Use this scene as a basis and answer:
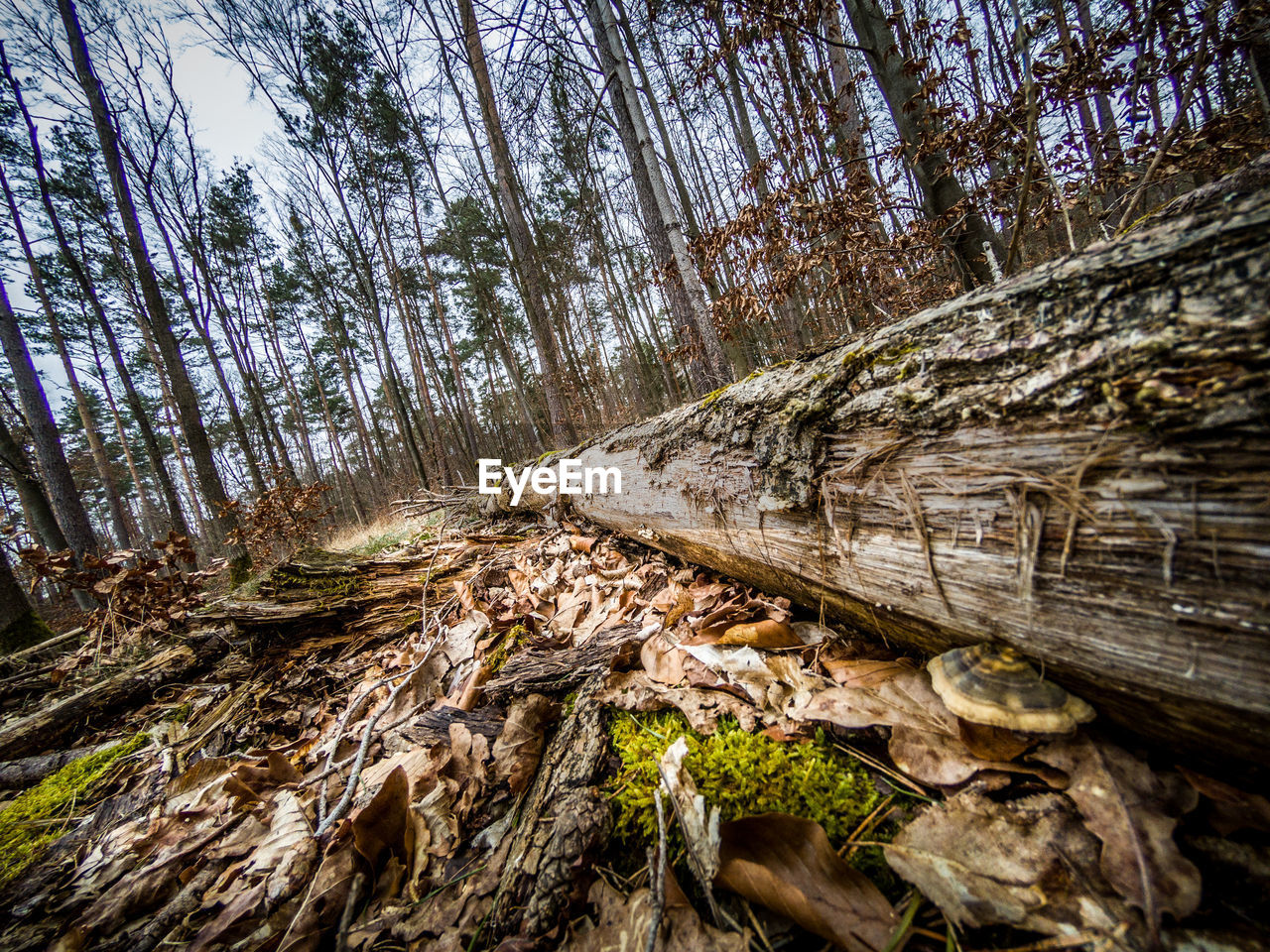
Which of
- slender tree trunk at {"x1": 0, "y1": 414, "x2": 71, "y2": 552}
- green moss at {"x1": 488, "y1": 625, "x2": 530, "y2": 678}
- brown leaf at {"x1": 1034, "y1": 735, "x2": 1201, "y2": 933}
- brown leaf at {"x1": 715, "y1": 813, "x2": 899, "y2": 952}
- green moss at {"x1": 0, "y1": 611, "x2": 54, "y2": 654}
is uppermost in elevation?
slender tree trunk at {"x1": 0, "y1": 414, "x2": 71, "y2": 552}

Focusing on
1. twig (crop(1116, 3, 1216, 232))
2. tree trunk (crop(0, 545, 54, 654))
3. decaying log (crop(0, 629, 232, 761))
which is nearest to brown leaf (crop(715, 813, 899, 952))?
twig (crop(1116, 3, 1216, 232))

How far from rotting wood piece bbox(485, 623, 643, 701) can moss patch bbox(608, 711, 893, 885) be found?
1.09 ft

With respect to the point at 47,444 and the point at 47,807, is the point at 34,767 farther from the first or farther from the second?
the point at 47,444

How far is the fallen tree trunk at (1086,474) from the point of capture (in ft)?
2.04

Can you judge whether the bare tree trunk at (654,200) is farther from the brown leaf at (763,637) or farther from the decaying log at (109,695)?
the decaying log at (109,695)

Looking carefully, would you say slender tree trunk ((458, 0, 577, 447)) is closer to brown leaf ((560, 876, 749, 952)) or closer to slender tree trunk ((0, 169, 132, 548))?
brown leaf ((560, 876, 749, 952))

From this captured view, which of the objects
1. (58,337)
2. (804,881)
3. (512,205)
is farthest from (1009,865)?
(58,337)

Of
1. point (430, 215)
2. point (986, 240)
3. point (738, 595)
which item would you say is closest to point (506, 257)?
point (430, 215)

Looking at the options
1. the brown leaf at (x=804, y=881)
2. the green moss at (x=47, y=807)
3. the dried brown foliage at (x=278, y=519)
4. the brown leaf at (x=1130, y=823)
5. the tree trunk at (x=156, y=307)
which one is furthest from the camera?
the dried brown foliage at (x=278, y=519)

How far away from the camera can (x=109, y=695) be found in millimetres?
2705

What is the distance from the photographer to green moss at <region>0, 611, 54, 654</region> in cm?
469

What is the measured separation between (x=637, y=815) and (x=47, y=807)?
9.92ft

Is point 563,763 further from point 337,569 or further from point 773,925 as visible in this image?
point 337,569

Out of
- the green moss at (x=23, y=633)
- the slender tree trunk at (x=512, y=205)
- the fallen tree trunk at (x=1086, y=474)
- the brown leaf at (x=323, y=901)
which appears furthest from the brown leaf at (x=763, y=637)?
the green moss at (x=23, y=633)
